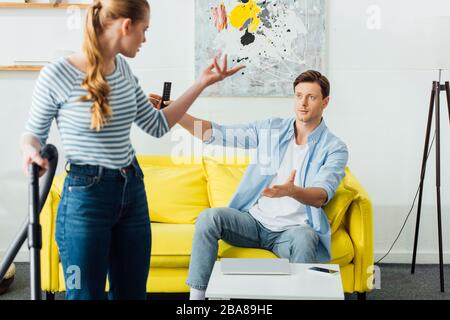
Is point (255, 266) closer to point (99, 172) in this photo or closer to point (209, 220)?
point (209, 220)

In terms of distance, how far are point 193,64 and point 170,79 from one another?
4.6 inches

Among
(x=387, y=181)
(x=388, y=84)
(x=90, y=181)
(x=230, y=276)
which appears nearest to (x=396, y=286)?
(x=387, y=181)

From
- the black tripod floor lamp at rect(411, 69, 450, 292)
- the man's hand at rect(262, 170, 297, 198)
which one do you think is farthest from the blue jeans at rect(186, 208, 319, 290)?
the black tripod floor lamp at rect(411, 69, 450, 292)

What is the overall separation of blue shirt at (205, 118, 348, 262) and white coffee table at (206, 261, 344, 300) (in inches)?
19.2

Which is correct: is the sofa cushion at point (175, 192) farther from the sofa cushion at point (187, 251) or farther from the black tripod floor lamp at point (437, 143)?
the black tripod floor lamp at point (437, 143)

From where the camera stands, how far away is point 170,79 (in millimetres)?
3162

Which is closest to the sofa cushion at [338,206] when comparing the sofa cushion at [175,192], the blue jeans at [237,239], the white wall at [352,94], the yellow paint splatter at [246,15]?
the blue jeans at [237,239]

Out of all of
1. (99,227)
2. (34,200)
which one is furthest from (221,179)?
(34,200)

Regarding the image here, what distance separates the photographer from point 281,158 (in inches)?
102

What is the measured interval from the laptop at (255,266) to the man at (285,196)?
306mm

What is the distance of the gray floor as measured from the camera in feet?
8.95

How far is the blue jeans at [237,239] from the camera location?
2.35 meters

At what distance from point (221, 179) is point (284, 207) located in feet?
1.27

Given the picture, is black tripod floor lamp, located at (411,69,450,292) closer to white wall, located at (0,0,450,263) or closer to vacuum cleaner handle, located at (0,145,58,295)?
white wall, located at (0,0,450,263)
